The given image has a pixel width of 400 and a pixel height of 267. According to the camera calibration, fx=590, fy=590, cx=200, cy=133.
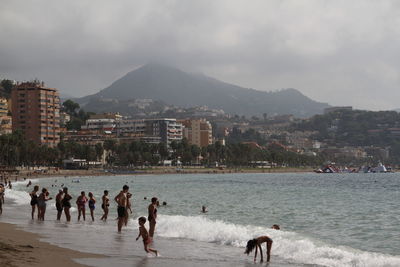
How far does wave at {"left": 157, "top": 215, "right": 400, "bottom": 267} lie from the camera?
19.8m

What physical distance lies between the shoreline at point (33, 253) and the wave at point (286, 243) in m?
7.30

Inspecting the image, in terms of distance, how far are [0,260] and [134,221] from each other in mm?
18304

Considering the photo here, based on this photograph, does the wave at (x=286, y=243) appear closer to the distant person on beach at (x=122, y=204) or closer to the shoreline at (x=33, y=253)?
the distant person on beach at (x=122, y=204)

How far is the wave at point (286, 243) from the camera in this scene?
19.8 m

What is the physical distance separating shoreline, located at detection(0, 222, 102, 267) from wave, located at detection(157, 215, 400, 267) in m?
7.30

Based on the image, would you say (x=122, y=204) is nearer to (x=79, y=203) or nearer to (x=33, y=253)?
(x=79, y=203)

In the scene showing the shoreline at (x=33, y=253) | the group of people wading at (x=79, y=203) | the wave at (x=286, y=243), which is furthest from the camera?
the group of people wading at (x=79, y=203)

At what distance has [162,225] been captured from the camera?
3081 cm

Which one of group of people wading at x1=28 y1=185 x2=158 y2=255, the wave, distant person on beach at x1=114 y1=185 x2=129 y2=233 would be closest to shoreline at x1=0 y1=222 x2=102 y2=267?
group of people wading at x1=28 y1=185 x2=158 y2=255

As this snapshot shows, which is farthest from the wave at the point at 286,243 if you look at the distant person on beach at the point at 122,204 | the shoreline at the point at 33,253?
the shoreline at the point at 33,253

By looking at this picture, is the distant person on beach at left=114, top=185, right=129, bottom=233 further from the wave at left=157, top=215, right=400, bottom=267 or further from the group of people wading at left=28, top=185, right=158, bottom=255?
the wave at left=157, top=215, right=400, bottom=267

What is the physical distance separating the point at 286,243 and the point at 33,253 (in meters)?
10.0

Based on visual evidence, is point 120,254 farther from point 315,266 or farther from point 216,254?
point 315,266

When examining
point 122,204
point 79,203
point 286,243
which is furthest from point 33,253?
point 79,203
